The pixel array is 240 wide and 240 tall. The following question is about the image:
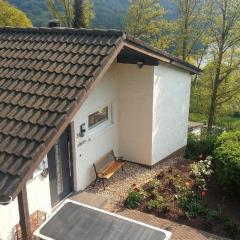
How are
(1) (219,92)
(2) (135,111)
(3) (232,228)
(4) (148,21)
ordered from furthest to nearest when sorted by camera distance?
(4) (148,21) → (1) (219,92) → (2) (135,111) → (3) (232,228)

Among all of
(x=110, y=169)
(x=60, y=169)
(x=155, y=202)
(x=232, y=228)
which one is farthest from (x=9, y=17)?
(x=232, y=228)

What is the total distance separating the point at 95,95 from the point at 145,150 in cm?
287

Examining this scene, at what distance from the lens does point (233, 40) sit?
21375 millimetres

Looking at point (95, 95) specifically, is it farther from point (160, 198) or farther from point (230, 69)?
point (230, 69)

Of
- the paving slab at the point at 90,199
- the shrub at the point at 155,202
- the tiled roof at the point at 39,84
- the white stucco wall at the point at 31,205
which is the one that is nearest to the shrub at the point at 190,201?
the shrub at the point at 155,202

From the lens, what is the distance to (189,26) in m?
25.1

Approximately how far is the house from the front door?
1.0 inches

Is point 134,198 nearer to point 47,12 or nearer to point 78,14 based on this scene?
point 78,14

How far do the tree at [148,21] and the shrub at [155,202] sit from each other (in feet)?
61.8

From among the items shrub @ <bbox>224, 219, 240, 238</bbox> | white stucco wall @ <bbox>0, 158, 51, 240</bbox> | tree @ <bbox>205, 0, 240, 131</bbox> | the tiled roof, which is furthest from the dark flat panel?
tree @ <bbox>205, 0, 240, 131</bbox>

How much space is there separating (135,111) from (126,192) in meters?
2.82

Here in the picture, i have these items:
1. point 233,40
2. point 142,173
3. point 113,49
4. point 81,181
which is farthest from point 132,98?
point 233,40

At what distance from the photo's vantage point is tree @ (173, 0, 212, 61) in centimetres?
2451

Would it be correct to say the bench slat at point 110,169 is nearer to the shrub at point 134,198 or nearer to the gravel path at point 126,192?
the gravel path at point 126,192
